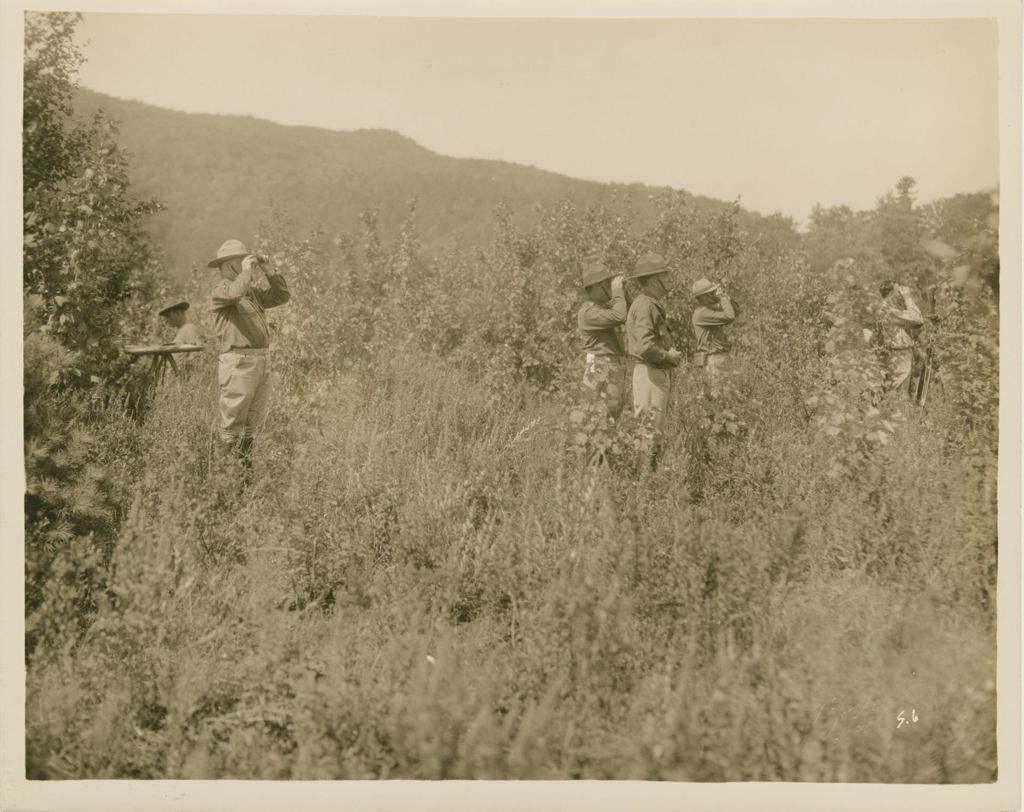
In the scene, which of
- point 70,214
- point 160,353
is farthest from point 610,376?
point 70,214

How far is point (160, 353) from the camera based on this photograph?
626cm

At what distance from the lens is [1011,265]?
14.6 ft

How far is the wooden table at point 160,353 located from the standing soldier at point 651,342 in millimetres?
3635

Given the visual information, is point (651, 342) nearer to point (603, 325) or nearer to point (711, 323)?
point (603, 325)

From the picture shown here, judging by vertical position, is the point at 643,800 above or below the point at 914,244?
below

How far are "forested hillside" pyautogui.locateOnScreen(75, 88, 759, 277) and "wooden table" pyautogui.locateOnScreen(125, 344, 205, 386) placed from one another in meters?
1.19

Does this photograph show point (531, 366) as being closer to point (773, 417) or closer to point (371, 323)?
point (371, 323)

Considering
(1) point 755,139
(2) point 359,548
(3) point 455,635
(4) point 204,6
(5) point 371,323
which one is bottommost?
(3) point 455,635

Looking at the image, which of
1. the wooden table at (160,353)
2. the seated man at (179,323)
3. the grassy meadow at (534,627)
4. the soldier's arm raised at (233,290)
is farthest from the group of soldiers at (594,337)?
the seated man at (179,323)

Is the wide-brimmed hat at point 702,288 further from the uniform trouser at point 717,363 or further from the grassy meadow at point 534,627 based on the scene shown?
the grassy meadow at point 534,627

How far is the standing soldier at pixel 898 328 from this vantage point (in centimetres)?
575

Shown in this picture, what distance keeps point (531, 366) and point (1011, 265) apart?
4.52 meters

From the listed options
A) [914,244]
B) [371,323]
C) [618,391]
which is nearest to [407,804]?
[618,391]

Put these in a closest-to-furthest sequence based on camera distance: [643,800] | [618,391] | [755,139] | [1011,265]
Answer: [643,800], [1011,265], [755,139], [618,391]
